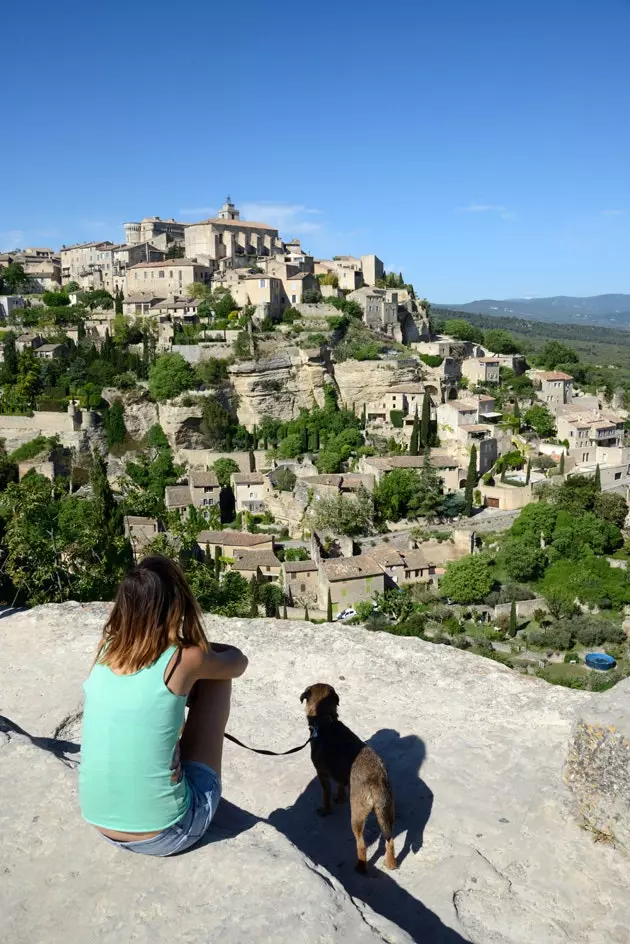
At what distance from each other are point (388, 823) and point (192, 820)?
123 centimetres

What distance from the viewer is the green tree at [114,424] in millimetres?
35875

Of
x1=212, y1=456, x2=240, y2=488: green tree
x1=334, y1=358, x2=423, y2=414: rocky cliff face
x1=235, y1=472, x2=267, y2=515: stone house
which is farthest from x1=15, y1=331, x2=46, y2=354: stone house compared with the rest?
x1=334, y1=358, x2=423, y2=414: rocky cliff face

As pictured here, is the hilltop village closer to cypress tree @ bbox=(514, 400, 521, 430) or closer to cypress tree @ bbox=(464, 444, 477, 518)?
cypress tree @ bbox=(464, 444, 477, 518)

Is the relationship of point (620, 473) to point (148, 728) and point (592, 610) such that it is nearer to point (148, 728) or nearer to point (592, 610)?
point (592, 610)

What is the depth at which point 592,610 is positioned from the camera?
2575 centimetres

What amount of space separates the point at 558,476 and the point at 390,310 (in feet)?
59.4

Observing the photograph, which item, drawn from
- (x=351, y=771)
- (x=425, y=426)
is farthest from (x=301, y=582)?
(x=351, y=771)

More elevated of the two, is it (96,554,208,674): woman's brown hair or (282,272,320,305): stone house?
(282,272,320,305): stone house

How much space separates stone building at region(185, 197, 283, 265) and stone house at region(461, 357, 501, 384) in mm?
19203

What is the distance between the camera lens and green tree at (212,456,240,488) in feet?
111

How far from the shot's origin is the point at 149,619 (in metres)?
2.87

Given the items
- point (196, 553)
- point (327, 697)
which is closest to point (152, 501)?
point (196, 553)

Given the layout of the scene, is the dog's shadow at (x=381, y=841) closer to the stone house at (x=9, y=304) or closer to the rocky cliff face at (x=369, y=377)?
the rocky cliff face at (x=369, y=377)

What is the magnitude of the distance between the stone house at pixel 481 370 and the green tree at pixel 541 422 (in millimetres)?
5454
